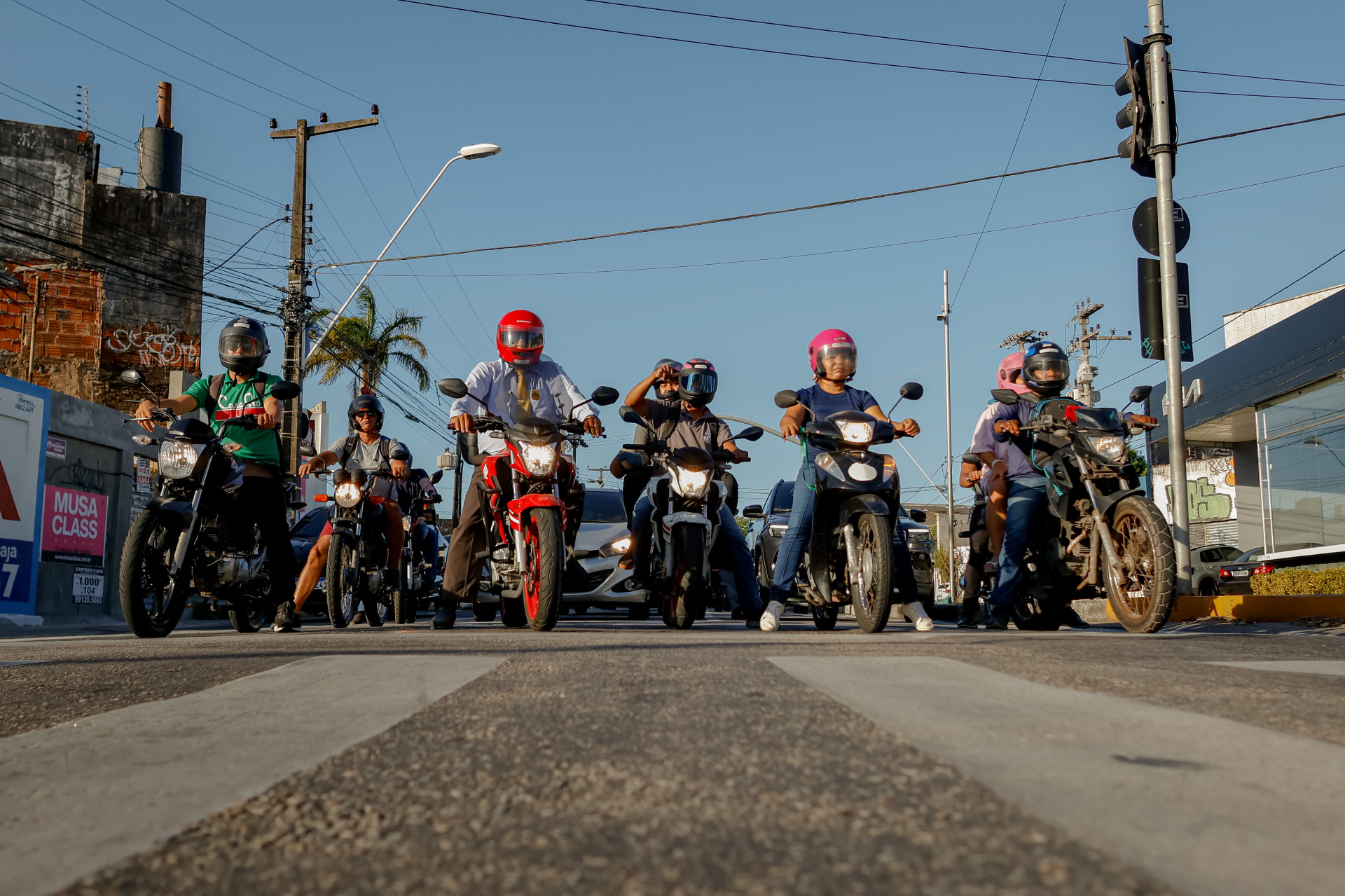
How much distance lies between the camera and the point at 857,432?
6824 mm

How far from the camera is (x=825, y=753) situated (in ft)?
6.27

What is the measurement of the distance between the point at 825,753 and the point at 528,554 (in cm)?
524

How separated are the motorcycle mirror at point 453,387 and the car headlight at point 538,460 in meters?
0.54

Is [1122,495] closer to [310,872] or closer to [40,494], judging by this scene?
[310,872]

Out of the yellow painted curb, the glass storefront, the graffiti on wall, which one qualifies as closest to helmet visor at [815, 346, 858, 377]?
the yellow painted curb

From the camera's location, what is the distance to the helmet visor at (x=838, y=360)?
7.61 m

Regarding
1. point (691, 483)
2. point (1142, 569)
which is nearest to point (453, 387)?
point (691, 483)

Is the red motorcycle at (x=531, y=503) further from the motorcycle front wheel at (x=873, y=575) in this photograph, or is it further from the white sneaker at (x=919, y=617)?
the white sneaker at (x=919, y=617)

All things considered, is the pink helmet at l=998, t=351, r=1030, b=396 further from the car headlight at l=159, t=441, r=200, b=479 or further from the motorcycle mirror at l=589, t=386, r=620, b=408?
the car headlight at l=159, t=441, r=200, b=479

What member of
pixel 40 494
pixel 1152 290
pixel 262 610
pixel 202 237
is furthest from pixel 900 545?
pixel 202 237

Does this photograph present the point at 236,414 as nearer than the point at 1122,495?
No

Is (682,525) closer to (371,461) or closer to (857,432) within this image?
(857,432)

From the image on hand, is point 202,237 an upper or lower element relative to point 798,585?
upper

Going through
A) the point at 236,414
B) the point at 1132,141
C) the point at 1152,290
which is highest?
the point at 1132,141
